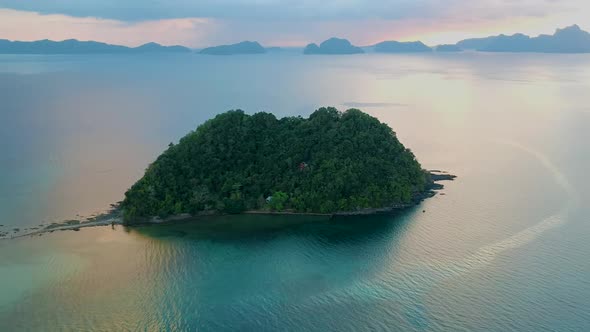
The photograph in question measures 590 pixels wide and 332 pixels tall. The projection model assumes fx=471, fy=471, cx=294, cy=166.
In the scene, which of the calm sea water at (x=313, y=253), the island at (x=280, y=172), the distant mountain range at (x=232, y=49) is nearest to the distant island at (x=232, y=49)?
the distant mountain range at (x=232, y=49)

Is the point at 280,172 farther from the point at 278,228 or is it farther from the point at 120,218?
the point at 120,218

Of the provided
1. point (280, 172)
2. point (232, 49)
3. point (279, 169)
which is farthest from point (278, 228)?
point (232, 49)

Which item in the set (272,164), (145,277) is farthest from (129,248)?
(272,164)

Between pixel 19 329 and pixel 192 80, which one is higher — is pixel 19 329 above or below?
below

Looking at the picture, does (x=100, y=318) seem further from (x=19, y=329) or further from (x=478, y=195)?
(x=478, y=195)

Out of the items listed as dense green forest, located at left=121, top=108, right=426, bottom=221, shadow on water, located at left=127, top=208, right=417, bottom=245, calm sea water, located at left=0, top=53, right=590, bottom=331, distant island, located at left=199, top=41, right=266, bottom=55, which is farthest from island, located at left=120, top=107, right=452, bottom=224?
distant island, located at left=199, top=41, right=266, bottom=55

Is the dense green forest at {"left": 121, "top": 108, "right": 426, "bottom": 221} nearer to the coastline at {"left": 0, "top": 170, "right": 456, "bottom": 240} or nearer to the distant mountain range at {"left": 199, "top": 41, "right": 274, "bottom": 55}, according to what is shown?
the coastline at {"left": 0, "top": 170, "right": 456, "bottom": 240}

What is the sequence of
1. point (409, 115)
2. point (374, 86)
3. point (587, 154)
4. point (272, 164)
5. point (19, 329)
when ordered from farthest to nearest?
point (374, 86)
point (409, 115)
point (587, 154)
point (272, 164)
point (19, 329)
